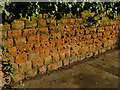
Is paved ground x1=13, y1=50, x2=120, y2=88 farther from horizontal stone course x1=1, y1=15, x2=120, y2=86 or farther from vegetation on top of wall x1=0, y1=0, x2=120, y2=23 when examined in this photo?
vegetation on top of wall x1=0, y1=0, x2=120, y2=23

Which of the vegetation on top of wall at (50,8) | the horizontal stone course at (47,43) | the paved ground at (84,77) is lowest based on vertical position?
the paved ground at (84,77)

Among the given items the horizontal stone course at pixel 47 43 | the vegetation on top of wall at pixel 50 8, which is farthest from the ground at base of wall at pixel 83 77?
the vegetation on top of wall at pixel 50 8

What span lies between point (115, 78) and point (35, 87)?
1573 mm

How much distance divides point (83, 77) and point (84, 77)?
20 millimetres

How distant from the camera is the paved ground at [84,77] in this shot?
2.32 m

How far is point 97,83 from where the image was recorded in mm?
2355

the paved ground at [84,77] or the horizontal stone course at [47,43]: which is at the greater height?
the horizontal stone course at [47,43]

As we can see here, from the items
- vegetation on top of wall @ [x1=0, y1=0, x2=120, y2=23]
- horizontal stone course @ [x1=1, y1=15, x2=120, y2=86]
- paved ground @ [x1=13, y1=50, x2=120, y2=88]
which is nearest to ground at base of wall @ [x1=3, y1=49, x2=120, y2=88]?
paved ground @ [x1=13, y1=50, x2=120, y2=88]

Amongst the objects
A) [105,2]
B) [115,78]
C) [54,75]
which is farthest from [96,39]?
[54,75]

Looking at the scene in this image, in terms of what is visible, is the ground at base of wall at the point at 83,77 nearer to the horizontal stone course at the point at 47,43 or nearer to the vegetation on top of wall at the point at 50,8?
the horizontal stone course at the point at 47,43

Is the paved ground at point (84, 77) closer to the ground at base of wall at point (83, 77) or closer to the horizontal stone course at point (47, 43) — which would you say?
the ground at base of wall at point (83, 77)

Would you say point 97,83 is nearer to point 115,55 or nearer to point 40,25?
point 40,25

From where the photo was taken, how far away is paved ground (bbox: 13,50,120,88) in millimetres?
2322

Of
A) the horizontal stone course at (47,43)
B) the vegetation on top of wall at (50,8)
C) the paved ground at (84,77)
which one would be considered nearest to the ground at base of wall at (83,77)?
the paved ground at (84,77)
